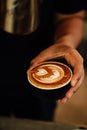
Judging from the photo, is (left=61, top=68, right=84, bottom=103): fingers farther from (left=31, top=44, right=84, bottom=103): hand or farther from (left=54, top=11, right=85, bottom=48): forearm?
(left=54, top=11, right=85, bottom=48): forearm

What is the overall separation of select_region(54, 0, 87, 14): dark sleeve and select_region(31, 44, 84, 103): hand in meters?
0.16

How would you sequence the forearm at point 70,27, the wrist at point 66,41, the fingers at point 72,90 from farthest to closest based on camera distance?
the forearm at point 70,27, the wrist at point 66,41, the fingers at point 72,90

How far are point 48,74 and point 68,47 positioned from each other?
101mm

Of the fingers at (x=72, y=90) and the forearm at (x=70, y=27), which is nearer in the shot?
the fingers at (x=72, y=90)

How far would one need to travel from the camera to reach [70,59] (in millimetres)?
626

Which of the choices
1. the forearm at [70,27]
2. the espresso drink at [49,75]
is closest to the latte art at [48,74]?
the espresso drink at [49,75]

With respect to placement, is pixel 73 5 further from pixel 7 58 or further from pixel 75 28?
pixel 7 58

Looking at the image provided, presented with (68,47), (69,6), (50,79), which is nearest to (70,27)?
(69,6)

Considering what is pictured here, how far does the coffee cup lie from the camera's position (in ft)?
1.88

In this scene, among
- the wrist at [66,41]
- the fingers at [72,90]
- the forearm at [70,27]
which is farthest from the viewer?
the forearm at [70,27]

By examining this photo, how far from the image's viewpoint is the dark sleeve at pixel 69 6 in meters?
0.78

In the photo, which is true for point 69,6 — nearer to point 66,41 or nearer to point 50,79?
point 66,41

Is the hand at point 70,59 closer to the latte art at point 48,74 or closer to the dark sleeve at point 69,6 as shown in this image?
the latte art at point 48,74

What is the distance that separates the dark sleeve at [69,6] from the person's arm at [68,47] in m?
0.02
